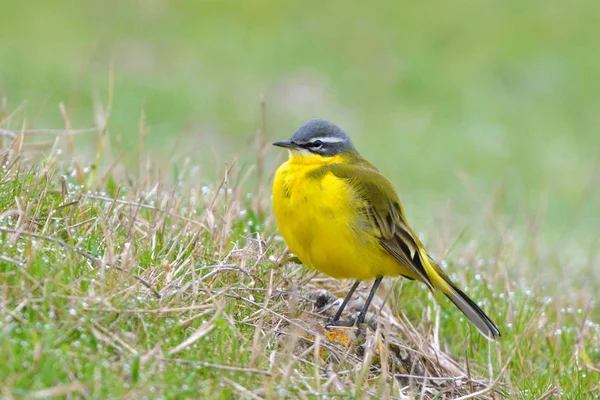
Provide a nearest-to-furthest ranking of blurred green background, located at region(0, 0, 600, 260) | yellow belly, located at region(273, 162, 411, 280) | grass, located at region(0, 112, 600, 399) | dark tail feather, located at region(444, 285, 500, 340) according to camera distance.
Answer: grass, located at region(0, 112, 600, 399) → yellow belly, located at region(273, 162, 411, 280) → dark tail feather, located at region(444, 285, 500, 340) → blurred green background, located at region(0, 0, 600, 260)

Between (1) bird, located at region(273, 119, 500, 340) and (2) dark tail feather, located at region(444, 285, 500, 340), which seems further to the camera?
(2) dark tail feather, located at region(444, 285, 500, 340)

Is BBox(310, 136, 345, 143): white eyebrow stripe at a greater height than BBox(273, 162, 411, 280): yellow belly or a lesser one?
greater

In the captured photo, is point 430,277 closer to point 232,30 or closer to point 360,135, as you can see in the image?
point 360,135

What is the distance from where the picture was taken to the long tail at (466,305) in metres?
5.80

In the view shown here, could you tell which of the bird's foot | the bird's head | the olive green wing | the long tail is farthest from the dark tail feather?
the bird's head

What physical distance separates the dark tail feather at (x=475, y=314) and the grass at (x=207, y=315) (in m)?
0.14

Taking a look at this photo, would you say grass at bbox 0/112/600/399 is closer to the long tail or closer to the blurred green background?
the long tail

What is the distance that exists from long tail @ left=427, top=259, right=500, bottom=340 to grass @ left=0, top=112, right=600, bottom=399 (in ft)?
0.51

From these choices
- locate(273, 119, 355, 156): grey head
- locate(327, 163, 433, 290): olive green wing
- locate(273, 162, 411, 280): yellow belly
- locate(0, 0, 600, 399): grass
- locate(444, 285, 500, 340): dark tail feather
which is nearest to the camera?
locate(0, 0, 600, 399): grass

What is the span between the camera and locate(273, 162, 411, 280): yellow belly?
5336 millimetres

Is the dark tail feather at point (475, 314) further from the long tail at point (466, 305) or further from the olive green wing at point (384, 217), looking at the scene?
the olive green wing at point (384, 217)

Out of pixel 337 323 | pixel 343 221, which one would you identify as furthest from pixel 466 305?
pixel 343 221

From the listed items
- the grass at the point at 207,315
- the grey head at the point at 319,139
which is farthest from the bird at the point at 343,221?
the grass at the point at 207,315

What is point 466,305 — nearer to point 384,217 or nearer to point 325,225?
point 384,217
